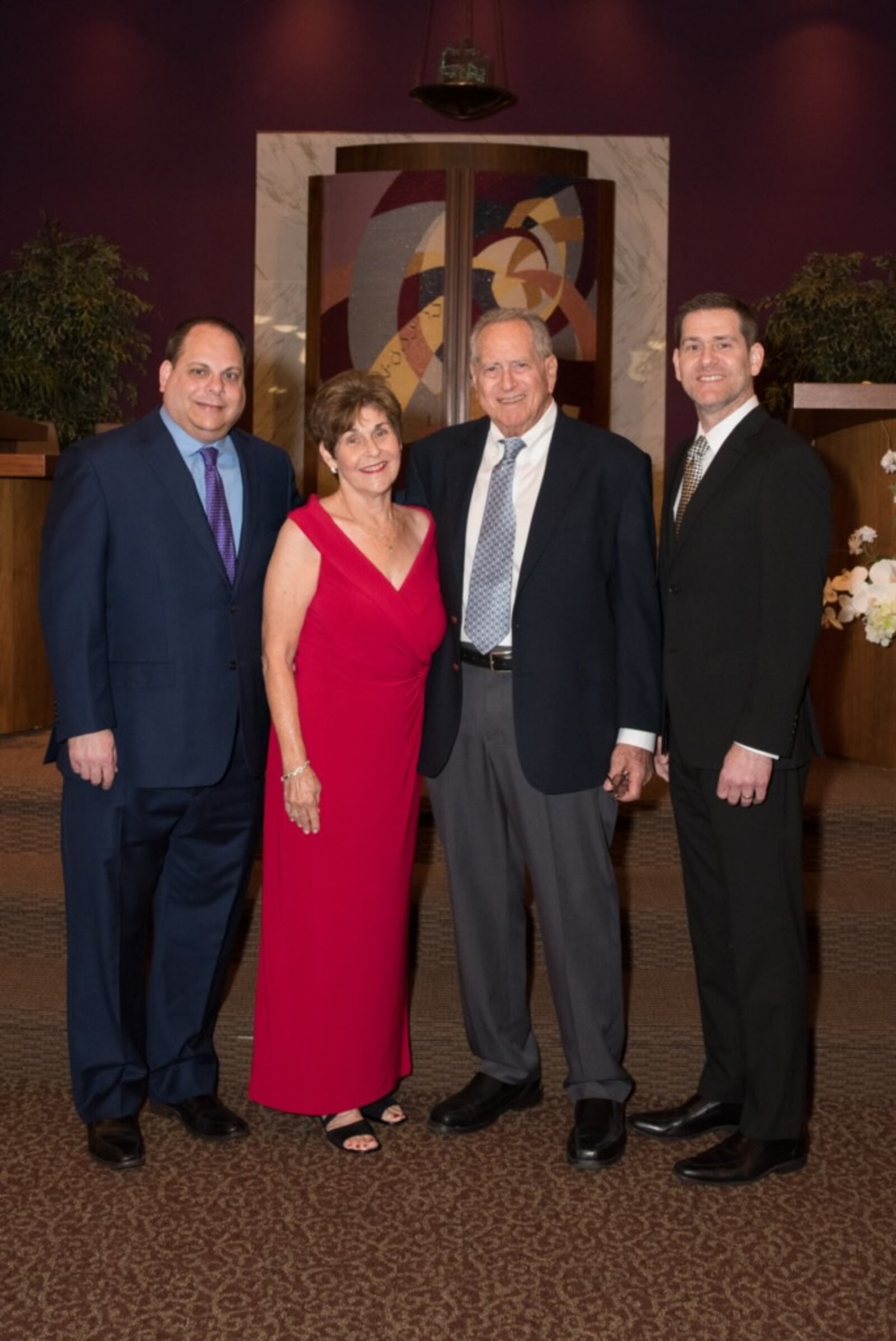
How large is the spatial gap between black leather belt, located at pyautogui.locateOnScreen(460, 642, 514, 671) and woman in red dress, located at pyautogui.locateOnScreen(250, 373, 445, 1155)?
3.4 inches

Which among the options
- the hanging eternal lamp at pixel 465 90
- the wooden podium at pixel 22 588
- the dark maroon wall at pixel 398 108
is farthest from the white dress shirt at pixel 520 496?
the dark maroon wall at pixel 398 108

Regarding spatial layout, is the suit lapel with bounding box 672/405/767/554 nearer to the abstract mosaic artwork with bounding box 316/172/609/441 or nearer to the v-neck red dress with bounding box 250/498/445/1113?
the v-neck red dress with bounding box 250/498/445/1113

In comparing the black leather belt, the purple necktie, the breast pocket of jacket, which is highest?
the purple necktie

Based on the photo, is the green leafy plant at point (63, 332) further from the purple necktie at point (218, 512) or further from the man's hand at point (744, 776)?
the man's hand at point (744, 776)

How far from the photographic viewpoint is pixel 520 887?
324 centimetres

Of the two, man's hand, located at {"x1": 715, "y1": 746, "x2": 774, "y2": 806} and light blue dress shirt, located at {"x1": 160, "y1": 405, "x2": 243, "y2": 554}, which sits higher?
light blue dress shirt, located at {"x1": 160, "y1": 405, "x2": 243, "y2": 554}

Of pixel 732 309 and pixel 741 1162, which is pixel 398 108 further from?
pixel 741 1162

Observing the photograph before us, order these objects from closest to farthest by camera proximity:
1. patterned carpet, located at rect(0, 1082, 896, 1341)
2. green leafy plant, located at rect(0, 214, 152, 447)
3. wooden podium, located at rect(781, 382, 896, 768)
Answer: patterned carpet, located at rect(0, 1082, 896, 1341) < wooden podium, located at rect(781, 382, 896, 768) < green leafy plant, located at rect(0, 214, 152, 447)

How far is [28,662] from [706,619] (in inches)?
123

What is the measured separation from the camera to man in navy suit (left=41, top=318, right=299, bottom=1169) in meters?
2.97

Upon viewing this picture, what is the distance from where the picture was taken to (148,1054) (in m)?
3.27

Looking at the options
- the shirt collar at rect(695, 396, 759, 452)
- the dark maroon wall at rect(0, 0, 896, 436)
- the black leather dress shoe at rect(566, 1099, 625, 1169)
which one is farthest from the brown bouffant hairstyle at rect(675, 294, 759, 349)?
the dark maroon wall at rect(0, 0, 896, 436)

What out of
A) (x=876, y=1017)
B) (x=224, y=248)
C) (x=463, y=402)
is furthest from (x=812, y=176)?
(x=876, y=1017)

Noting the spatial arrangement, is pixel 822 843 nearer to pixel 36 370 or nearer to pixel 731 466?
pixel 731 466
